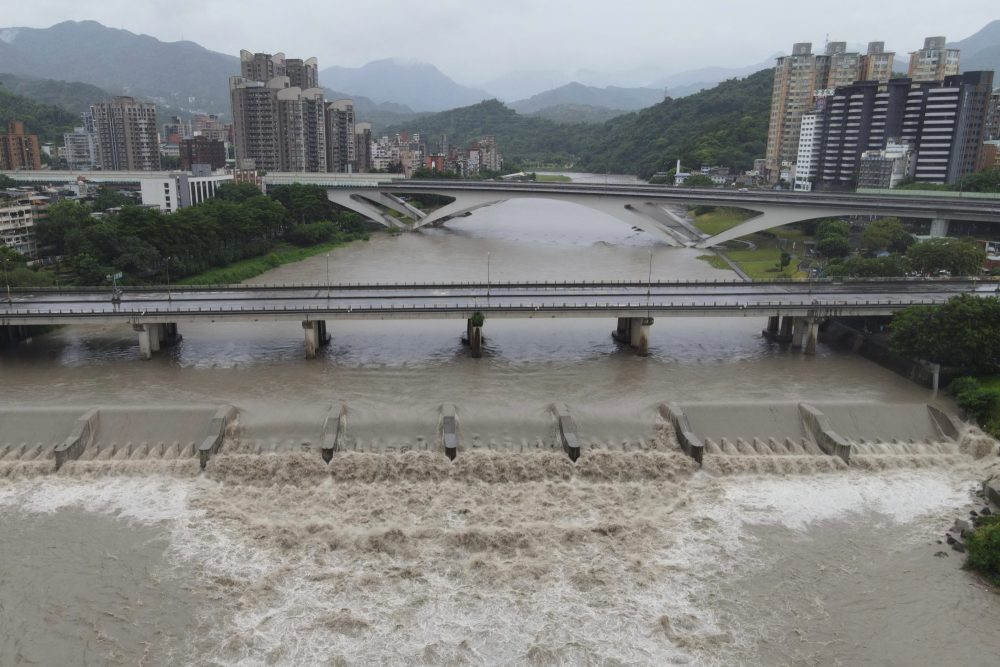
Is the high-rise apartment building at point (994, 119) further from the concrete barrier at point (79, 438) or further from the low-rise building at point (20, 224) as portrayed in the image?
the concrete barrier at point (79, 438)

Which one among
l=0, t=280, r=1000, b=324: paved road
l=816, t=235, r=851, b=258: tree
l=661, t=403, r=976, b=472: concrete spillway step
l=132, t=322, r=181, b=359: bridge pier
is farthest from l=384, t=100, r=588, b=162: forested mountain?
l=661, t=403, r=976, b=472: concrete spillway step

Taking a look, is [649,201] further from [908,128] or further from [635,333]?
[908,128]

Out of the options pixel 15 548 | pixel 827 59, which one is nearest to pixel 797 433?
pixel 15 548

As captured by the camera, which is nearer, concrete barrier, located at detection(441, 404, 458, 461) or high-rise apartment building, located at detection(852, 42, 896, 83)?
concrete barrier, located at detection(441, 404, 458, 461)

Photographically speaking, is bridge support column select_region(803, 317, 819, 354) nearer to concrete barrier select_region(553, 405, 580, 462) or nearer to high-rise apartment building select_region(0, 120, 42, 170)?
concrete barrier select_region(553, 405, 580, 462)

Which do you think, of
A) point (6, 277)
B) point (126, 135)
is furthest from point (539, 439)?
point (126, 135)
